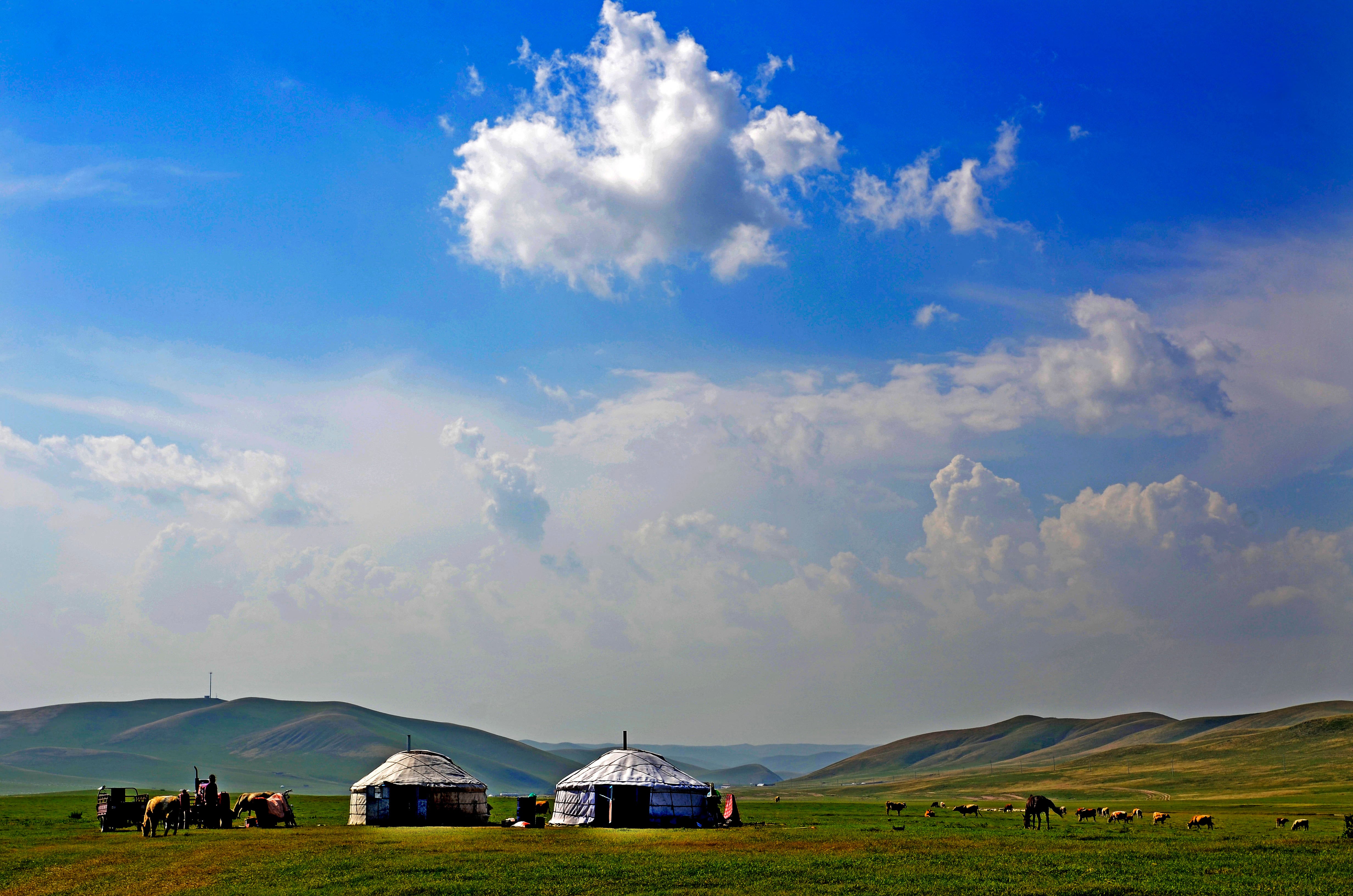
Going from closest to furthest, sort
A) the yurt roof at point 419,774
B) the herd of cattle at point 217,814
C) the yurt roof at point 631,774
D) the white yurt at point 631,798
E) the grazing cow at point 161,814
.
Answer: the grazing cow at point 161,814
the herd of cattle at point 217,814
the white yurt at point 631,798
the yurt roof at point 631,774
the yurt roof at point 419,774

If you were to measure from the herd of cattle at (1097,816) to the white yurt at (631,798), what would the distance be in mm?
20482

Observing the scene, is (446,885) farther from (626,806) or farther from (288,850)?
(626,806)

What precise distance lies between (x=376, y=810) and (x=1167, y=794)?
148272 millimetres

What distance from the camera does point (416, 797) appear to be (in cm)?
6562

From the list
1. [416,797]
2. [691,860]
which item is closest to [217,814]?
[416,797]

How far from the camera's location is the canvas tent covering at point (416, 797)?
214 ft

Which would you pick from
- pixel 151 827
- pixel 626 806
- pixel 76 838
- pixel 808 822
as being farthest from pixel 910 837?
pixel 76 838

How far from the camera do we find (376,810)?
6519cm

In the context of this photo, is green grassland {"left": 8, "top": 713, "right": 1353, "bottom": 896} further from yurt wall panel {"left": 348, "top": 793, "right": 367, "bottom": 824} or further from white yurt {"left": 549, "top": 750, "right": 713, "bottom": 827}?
white yurt {"left": 549, "top": 750, "right": 713, "bottom": 827}

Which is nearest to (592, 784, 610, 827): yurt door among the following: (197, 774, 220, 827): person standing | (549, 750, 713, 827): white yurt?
(549, 750, 713, 827): white yurt

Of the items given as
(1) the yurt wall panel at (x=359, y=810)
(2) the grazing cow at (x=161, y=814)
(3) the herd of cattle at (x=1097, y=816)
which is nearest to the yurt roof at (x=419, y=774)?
(1) the yurt wall panel at (x=359, y=810)

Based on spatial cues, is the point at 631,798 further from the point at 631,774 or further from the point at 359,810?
the point at 359,810

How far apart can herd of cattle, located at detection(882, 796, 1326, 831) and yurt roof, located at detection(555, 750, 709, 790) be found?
20.5 meters

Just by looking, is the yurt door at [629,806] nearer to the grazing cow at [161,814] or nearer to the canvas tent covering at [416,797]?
the canvas tent covering at [416,797]
